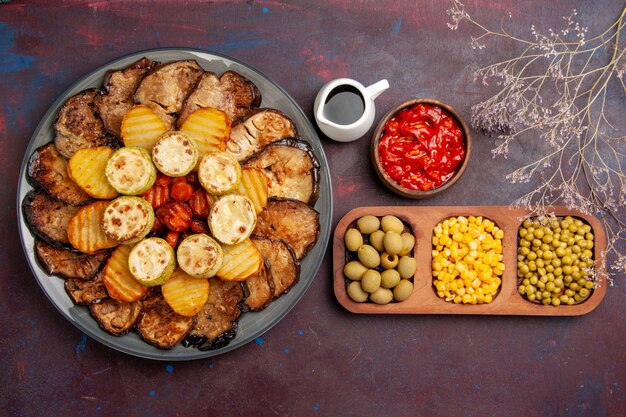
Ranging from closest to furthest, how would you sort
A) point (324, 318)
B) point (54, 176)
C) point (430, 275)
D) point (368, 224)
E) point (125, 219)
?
point (125, 219)
point (54, 176)
point (368, 224)
point (430, 275)
point (324, 318)

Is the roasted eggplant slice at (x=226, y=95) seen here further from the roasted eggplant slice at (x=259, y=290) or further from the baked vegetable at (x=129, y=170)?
the roasted eggplant slice at (x=259, y=290)

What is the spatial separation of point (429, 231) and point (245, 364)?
1542mm

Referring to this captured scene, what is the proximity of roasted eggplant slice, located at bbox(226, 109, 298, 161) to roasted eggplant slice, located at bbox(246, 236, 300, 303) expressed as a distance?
519 millimetres

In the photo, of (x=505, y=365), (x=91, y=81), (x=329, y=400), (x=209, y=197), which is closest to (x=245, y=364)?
(x=329, y=400)

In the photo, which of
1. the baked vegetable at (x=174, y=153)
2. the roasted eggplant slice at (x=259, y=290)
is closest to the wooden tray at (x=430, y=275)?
the roasted eggplant slice at (x=259, y=290)

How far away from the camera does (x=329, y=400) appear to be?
11.6 ft

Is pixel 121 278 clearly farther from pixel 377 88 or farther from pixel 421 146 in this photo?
pixel 421 146

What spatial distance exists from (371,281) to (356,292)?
14 cm

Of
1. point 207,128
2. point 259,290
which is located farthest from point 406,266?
point 207,128

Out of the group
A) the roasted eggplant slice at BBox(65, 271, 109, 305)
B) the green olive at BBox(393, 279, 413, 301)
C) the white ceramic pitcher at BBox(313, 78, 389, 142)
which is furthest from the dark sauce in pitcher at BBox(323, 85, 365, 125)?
the roasted eggplant slice at BBox(65, 271, 109, 305)

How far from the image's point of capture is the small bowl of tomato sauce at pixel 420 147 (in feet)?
10.7

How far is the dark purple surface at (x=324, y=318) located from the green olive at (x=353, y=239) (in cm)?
26

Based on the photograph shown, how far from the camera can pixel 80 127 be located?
2967mm

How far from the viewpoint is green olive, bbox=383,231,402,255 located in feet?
10.4
